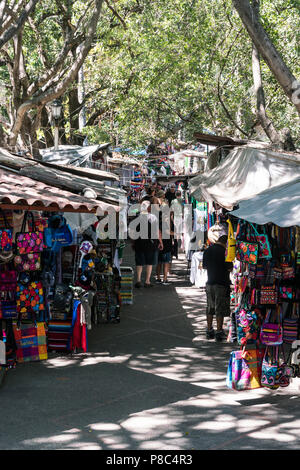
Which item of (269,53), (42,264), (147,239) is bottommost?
(42,264)

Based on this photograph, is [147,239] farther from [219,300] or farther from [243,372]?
[243,372]

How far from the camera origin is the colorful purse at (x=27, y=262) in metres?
7.39

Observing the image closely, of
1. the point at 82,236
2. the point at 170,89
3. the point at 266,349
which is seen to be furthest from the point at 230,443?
the point at 170,89

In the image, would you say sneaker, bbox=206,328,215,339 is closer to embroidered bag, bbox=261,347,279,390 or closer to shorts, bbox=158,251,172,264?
embroidered bag, bbox=261,347,279,390

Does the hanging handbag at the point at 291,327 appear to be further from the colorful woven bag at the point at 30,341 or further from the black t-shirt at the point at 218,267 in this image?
the colorful woven bag at the point at 30,341

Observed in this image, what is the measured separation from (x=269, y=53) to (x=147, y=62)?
10.8 m

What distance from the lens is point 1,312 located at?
731cm

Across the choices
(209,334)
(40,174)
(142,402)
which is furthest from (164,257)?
(142,402)

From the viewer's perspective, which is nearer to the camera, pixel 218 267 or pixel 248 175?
pixel 218 267

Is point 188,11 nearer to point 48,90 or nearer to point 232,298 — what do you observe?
point 48,90

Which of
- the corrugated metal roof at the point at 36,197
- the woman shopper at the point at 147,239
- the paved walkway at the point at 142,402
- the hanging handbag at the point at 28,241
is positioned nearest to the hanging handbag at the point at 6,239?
the hanging handbag at the point at 28,241

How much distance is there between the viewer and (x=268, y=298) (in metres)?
6.37

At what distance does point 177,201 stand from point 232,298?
8.53 meters

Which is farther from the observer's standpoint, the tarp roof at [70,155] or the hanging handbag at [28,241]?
the tarp roof at [70,155]
